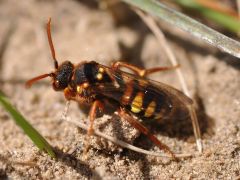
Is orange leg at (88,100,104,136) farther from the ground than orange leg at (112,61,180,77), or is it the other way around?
orange leg at (112,61,180,77)

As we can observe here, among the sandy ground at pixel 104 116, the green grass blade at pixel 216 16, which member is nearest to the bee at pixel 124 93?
the sandy ground at pixel 104 116

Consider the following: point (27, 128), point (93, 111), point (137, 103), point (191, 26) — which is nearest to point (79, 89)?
point (93, 111)

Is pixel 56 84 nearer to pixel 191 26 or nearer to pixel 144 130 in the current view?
pixel 144 130

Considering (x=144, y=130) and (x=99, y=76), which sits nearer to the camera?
(x=144, y=130)

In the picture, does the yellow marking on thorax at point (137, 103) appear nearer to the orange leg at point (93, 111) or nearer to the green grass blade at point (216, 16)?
the orange leg at point (93, 111)

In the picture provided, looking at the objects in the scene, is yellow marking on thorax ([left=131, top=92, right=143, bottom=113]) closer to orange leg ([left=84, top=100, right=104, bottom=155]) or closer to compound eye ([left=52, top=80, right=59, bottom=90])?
orange leg ([left=84, top=100, right=104, bottom=155])

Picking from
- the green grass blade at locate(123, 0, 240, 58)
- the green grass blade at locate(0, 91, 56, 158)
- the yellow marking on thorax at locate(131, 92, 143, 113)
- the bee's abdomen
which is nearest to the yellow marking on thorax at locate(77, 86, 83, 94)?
the bee's abdomen
